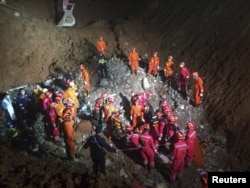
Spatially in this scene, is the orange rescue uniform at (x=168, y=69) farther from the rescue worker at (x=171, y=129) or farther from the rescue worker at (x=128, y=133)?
the rescue worker at (x=128, y=133)

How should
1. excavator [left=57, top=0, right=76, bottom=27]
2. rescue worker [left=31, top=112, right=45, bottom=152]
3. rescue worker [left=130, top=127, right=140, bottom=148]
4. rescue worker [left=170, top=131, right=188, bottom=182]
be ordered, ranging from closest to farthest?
rescue worker [left=170, top=131, right=188, bottom=182], rescue worker [left=130, top=127, right=140, bottom=148], rescue worker [left=31, top=112, right=45, bottom=152], excavator [left=57, top=0, right=76, bottom=27]

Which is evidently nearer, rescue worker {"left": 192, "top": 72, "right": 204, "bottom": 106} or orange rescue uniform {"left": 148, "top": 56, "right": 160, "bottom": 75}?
rescue worker {"left": 192, "top": 72, "right": 204, "bottom": 106}

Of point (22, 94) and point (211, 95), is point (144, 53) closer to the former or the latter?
point (211, 95)

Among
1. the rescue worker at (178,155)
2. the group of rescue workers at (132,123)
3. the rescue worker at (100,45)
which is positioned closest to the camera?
the rescue worker at (178,155)

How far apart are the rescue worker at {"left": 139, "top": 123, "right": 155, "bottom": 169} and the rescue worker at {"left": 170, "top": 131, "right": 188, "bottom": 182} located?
→ 0.75 meters

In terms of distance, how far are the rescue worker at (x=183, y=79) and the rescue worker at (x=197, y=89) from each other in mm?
661

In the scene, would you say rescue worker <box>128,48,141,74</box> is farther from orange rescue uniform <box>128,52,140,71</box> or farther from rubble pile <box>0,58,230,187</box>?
rubble pile <box>0,58,230,187</box>

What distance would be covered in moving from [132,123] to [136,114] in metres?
0.57

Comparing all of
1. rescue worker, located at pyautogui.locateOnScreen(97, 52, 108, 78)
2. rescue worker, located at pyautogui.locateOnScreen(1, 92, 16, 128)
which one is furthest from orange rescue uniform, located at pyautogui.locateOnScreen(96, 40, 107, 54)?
rescue worker, located at pyautogui.locateOnScreen(1, 92, 16, 128)

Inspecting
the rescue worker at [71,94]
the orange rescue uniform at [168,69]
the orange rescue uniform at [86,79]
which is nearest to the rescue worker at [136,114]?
the rescue worker at [71,94]

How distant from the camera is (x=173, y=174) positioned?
10.2m

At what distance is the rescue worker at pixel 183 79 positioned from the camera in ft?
45.0

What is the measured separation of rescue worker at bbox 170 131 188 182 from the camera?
9484 mm

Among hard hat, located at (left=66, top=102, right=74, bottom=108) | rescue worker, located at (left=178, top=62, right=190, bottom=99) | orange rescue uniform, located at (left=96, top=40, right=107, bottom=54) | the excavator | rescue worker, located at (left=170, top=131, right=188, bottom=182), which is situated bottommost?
rescue worker, located at (left=170, top=131, right=188, bottom=182)
